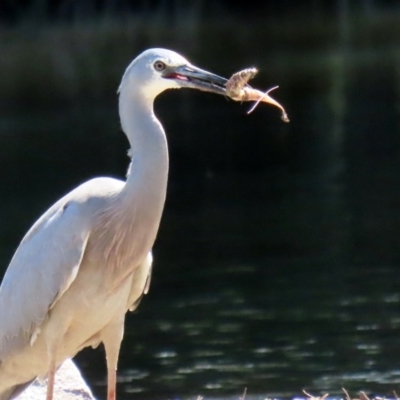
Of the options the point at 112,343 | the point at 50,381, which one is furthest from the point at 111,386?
the point at 50,381

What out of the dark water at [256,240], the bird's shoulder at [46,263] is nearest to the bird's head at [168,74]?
the bird's shoulder at [46,263]

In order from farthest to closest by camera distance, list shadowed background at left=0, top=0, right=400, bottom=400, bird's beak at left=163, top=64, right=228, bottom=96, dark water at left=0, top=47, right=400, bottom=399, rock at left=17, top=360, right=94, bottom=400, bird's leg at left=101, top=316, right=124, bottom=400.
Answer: shadowed background at left=0, top=0, right=400, bottom=400
dark water at left=0, top=47, right=400, bottom=399
rock at left=17, top=360, right=94, bottom=400
bird's leg at left=101, top=316, right=124, bottom=400
bird's beak at left=163, top=64, right=228, bottom=96

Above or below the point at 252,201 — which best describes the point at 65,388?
below

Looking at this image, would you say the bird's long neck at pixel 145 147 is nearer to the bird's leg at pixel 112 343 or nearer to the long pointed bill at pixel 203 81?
the long pointed bill at pixel 203 81

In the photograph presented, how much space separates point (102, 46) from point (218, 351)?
132 feet

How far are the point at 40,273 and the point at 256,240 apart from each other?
11.6m

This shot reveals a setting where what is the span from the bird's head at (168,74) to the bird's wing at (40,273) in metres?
0.93

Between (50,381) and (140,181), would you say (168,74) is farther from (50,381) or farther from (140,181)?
(50,381)

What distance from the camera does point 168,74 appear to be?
765cm

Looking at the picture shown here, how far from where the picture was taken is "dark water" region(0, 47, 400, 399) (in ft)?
46.2

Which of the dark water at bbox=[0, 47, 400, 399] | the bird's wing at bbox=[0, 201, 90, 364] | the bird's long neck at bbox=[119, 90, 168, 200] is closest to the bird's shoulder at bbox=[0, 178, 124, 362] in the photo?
the bird's wing at bbox=[0, 201, 90, 364]

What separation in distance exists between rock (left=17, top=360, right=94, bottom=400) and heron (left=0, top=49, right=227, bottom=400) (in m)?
0.62

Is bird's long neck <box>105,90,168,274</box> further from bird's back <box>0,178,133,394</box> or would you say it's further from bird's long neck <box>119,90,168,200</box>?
bird's back <box>0,178,133,394</box>

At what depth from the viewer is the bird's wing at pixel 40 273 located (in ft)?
26.2
